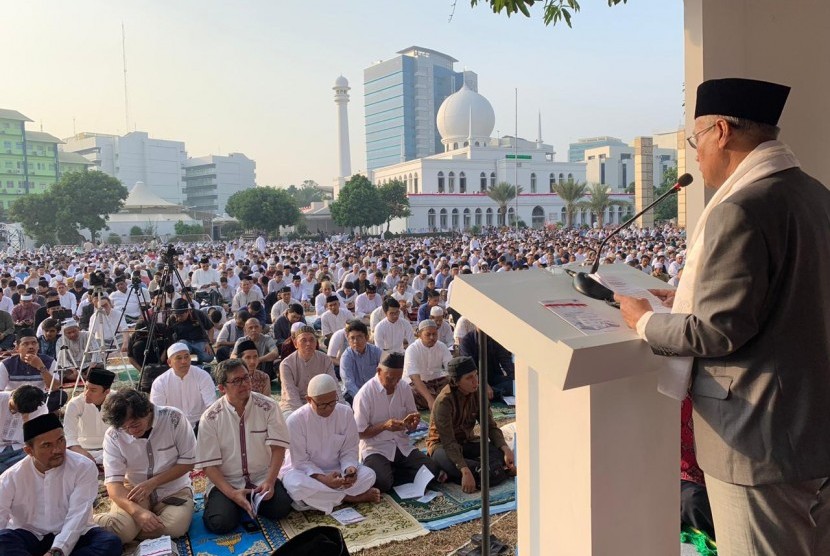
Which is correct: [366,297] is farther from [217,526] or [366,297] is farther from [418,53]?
[418,53]

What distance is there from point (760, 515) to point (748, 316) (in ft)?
1.47

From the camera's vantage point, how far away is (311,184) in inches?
3728

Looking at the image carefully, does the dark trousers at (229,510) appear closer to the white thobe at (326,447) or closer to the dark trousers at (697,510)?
the white thobe at (326,447)

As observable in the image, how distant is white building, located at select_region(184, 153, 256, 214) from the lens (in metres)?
79.6

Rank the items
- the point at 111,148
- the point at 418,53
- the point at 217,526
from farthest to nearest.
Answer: the point at 418,53, the point at 111,148, the point at 217,526

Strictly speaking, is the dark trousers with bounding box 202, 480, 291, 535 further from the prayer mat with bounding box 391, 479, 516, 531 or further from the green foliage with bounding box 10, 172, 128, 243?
the green foliage with bounding box 10, 172, 128, 243

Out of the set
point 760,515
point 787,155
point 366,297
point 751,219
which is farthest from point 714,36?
point 366,297

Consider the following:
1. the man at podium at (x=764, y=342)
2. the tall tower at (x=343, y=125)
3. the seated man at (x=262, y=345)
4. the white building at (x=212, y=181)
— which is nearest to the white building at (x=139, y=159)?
the white building at (x=212, y=181)

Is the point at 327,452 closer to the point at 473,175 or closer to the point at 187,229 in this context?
the point at 187,229

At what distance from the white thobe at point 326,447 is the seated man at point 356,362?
5.27ft

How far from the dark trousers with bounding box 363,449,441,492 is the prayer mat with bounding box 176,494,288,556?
718mm

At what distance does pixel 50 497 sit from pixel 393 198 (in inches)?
1677

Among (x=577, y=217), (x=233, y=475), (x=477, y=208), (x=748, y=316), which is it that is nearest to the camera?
(x=748, y=316)

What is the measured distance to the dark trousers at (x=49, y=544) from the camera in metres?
3.09
